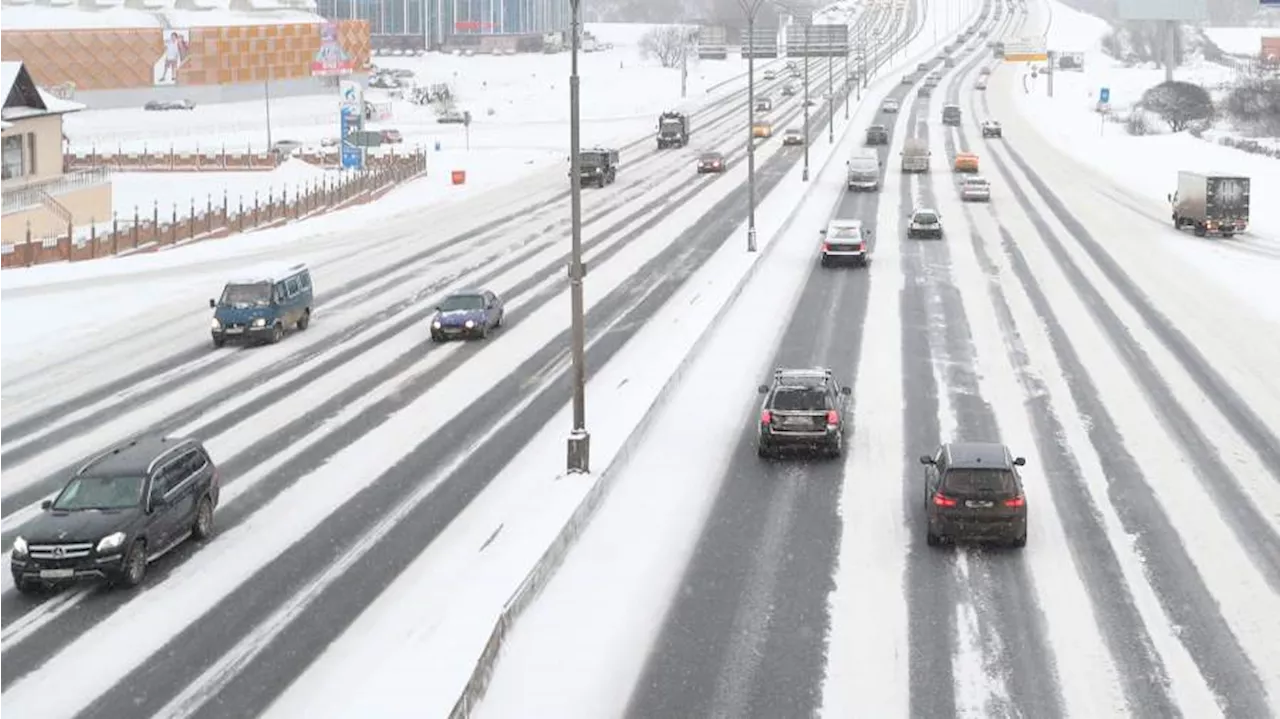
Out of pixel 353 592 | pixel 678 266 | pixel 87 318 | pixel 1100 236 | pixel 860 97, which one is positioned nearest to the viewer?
pixel 353 592

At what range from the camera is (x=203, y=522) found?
26.1 metres

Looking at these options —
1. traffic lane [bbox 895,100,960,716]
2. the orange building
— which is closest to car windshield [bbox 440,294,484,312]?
traffic lane [bbox 895,100,960,716]

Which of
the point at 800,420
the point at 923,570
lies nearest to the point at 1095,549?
the point at 923,570

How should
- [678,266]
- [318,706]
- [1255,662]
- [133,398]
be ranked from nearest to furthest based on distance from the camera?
[318,706], [1255,662], [133,398], [678,266]

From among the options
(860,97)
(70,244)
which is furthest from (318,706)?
(860,97)

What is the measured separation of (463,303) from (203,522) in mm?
19251

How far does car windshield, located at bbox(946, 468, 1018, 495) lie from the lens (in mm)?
24781

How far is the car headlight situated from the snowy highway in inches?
31.6

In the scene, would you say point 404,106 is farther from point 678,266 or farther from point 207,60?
point 678,266

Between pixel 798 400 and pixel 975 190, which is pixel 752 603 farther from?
pixel 975 190

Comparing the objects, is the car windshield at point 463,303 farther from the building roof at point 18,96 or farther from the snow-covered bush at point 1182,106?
the snow-covered bush at point 1182,106

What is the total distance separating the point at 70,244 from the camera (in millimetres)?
59031

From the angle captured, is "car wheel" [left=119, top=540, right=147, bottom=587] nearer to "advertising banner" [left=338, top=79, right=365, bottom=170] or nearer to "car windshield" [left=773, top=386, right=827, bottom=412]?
"car windshield" [left=773, top=386, right=827, bottom=412]

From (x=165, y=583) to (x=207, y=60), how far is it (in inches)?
5558
